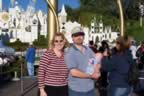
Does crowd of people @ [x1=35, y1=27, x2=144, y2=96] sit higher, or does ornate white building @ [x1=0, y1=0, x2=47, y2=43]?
ornate white building @ [x1=0, y1=0, x2=47, y2=43]

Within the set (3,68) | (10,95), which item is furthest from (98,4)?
(10,95)

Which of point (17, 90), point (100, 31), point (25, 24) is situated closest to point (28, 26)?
point (25, 24)

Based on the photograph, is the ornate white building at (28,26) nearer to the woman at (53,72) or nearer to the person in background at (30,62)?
the person in background at (30,62)

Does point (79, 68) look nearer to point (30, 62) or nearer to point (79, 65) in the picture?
point (79, 65)

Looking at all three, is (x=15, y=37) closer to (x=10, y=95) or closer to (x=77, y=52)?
(x=10, y=95)

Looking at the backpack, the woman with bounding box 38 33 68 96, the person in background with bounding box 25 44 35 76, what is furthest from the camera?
the person in background with bounding box 25 44 35 76

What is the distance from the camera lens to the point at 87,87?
655 centimetres

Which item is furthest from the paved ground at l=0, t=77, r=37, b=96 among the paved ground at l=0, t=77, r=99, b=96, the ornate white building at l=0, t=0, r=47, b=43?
the ornate white building at l=0, t=0, r=47, b=43

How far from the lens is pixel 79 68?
659 centimetres

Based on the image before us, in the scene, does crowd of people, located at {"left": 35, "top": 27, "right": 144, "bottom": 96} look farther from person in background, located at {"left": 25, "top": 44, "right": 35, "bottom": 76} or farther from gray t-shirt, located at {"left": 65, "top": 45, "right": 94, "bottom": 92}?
person in background, located at {"left": 25, "top": 44, "right": 35, "bottom": 76}

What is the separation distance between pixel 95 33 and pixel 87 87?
74754 mm

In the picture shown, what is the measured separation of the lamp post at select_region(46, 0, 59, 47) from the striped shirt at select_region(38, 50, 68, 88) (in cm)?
21

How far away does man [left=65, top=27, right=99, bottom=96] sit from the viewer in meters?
6.51

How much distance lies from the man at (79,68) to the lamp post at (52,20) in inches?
9.8
